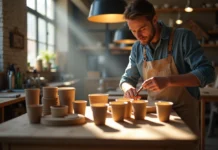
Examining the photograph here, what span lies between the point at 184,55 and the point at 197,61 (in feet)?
0.45

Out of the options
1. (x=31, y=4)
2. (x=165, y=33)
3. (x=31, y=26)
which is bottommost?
(x=165, y=33)

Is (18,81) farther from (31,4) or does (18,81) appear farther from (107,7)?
(107,7)

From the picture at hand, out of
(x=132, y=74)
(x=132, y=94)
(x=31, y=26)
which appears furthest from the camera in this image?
(x=31, y=26)

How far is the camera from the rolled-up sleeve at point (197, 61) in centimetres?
170

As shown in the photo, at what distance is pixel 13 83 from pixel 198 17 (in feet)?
19.2

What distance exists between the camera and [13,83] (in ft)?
14.0

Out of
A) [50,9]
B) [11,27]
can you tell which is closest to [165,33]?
[11,27]

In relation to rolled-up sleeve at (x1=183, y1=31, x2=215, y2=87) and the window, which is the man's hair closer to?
rolled-up sleeve at (x1=183, y1=31, x2=215, y2=87)

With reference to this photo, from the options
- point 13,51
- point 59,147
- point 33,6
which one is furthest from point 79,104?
point 33,6

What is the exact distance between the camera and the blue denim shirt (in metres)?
1.73

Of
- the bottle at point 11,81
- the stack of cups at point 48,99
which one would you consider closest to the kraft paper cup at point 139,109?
the stack of cups at point 48,99

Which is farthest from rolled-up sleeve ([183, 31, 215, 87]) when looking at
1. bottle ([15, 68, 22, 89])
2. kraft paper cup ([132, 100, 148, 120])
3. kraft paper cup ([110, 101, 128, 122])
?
bottle ([15, 68, 22, 89])

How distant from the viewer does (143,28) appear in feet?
6.02

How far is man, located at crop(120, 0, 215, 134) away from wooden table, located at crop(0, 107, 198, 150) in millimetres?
403
